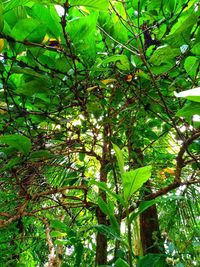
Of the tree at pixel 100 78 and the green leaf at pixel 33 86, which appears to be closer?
the tree at pixel 100 78

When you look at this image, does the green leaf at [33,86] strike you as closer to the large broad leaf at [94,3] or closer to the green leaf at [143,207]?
the large broad leaf at [94,3]

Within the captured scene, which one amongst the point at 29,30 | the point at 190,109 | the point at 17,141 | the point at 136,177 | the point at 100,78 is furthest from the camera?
the point at 100,78

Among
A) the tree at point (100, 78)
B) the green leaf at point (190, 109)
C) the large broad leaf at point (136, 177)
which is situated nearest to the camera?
the green leaf at point (190, 109)

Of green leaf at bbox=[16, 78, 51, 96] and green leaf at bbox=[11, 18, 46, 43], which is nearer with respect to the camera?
green leaf at bbox=[11, 18, 46, 43]

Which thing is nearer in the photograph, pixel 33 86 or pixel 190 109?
pixel 190 109

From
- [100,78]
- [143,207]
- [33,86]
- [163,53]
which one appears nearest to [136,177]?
[143,207]

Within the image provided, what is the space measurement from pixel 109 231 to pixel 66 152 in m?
0.62

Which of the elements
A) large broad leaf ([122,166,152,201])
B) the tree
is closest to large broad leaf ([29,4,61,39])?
the tree

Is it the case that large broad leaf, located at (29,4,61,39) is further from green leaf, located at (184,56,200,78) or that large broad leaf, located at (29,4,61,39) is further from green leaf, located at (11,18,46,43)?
green leaf, located at (184,56,200,78)

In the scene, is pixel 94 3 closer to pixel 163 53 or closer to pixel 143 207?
pixel 163 53

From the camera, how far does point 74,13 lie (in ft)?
2.67

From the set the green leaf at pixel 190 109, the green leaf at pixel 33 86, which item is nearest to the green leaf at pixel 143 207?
the green leaf at pixel 190 109

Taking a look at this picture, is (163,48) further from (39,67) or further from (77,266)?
(77,266)

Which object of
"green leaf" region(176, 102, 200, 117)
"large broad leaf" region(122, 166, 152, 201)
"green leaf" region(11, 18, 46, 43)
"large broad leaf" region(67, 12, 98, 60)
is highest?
"large broad leaf" region(67, 12, 98, 60)
